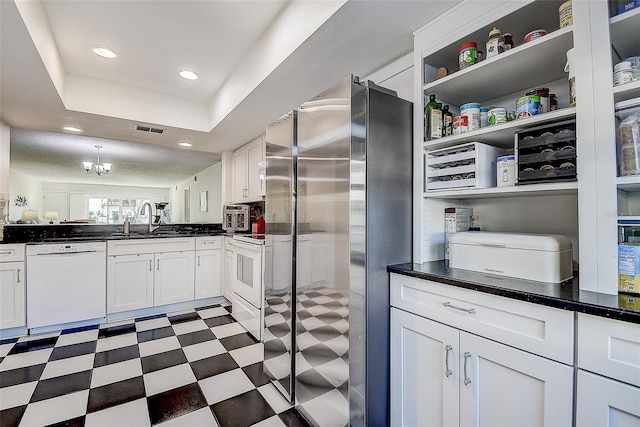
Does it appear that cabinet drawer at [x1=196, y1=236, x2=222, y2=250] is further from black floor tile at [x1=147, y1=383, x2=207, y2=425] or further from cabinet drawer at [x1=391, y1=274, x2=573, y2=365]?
cabinet drawer at [x1=391, y1=274, x2=573, y2=365]

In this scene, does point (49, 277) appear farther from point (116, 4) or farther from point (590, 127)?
point (590, 127)

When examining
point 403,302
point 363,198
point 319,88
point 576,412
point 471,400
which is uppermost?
point 319,88

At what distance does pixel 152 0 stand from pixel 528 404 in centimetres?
269

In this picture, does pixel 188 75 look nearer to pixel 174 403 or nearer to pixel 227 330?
pixel 227 330

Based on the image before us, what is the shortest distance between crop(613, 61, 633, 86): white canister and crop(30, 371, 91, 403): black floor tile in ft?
10.1

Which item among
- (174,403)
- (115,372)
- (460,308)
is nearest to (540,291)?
(460,308)

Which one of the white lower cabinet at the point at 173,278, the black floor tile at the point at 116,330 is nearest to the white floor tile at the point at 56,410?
the black floor tile at the point at 116,330

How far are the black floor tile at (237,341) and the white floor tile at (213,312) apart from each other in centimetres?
71

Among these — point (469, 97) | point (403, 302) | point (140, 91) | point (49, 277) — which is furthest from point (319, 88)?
point (49, 277)

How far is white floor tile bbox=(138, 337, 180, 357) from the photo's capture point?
7.84ft

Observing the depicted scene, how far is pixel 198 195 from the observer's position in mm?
7789

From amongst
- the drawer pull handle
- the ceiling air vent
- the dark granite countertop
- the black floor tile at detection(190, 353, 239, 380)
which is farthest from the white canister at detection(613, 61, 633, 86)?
the ceiling air vent

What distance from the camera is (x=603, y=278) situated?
0.98 metres

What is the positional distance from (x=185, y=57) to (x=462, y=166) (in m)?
2.28
